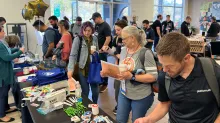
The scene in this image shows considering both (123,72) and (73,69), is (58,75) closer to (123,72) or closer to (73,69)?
(73,69)

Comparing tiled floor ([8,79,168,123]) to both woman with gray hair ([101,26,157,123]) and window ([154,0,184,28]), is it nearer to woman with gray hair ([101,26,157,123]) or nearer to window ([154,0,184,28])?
woman with gray hair ([101,26,157,123])

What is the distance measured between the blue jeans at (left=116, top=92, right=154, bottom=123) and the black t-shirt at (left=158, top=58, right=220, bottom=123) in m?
0.68

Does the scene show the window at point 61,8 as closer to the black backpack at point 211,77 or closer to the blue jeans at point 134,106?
the blue jeans at point 134,106

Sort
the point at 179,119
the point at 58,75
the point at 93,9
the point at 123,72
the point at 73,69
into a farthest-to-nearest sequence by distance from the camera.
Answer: the point at 93,9
the point at 73,69
the point at 58,75
the point at 123,72
the point at 179,119

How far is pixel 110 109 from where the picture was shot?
3260mm

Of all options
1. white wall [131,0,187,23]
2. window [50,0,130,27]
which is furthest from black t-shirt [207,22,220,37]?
window [50,0,130,27]

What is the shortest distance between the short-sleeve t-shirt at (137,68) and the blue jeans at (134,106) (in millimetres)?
49

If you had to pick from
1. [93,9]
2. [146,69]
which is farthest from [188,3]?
[146,69]

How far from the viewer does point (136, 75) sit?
5.59 feet

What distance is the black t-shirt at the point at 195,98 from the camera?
978mm

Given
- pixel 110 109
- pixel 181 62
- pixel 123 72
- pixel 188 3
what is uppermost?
pixel 188 3

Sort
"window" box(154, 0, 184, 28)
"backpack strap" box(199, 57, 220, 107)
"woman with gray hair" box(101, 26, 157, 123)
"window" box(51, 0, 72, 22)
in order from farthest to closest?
"window" box(154, 0, 184, 28) < "window" box(51, 0, 72, 22) < "woman with gray hair" box(101, 26, 157, 123) < "backpack strap" box(199, 57, 220, 107)

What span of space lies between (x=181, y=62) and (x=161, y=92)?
0.90 ft

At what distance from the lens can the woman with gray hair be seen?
5.58 ft
